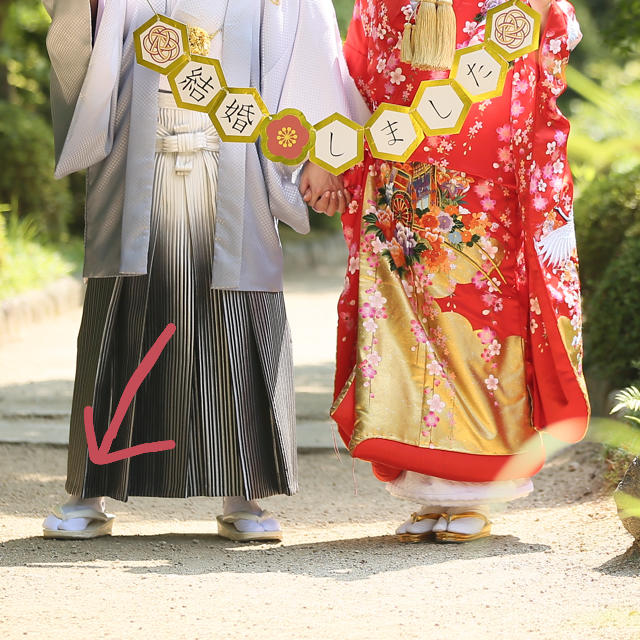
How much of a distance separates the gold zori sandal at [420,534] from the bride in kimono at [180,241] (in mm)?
424

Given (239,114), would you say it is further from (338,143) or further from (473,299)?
(473,299)

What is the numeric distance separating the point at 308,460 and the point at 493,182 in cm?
221

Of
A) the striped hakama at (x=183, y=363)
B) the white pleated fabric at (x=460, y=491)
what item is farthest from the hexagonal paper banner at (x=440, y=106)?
the white pleated fabric at (x=460, y=491)

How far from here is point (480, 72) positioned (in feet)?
11.6

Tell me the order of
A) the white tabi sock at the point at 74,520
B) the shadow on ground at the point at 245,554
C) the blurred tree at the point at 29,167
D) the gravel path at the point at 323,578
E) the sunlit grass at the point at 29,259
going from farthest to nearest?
1. the blurred tree at the point at 29,167
2. the sunlit grass at the point at 29,259
3. the white tabi sock at the point at 74,520
4. the shadow on ground at the point at 245,554
5. the gravel path at the point at 323,578

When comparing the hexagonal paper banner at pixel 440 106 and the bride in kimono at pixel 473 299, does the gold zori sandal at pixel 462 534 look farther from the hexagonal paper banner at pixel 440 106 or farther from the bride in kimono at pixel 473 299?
the hexagonal paper banner at pixel 440 106

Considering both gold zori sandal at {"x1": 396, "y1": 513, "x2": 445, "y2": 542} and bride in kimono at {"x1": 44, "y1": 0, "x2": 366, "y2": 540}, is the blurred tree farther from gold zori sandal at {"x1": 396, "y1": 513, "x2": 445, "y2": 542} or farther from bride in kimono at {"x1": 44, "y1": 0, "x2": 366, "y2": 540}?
gold zori sandal at {"x1": 396, "y1": 513, "x2": 445, "y2": 542}

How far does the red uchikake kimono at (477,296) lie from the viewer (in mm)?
3701

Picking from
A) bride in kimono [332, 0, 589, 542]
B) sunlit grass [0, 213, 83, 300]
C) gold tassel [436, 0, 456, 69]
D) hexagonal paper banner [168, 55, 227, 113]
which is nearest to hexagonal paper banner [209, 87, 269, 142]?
hexagonal paper banner [168, 55, 227, 113]

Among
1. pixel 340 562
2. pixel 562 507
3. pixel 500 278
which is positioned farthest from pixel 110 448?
pixel 562 507

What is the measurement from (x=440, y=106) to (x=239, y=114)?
25.4 inches

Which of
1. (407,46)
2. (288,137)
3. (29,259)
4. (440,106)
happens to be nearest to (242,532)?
(288,137)

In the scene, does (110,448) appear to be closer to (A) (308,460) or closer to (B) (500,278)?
(B) (500,278)

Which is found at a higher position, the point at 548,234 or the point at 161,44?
the point at 161,44
